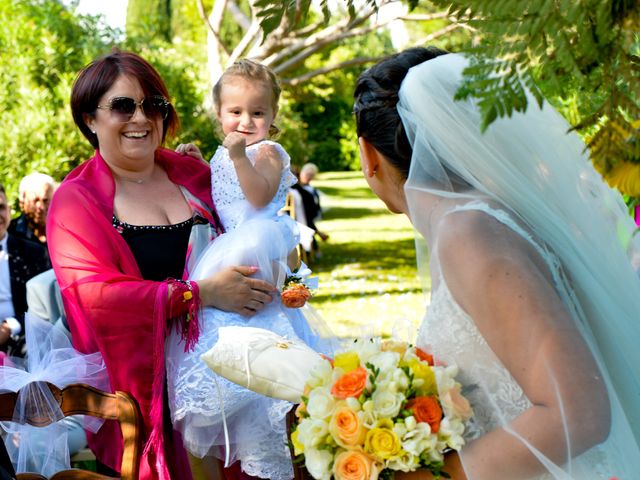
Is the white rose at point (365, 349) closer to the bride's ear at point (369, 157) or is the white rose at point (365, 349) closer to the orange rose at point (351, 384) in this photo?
the orange rose at point (351, 384)

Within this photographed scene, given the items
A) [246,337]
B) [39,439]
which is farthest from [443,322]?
[39,439]

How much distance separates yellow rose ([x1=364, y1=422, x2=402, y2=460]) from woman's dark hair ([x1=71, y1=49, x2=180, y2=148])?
1.96 m

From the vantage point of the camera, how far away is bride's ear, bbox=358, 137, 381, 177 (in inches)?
84.2

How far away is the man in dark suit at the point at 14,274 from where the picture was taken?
5352 mm

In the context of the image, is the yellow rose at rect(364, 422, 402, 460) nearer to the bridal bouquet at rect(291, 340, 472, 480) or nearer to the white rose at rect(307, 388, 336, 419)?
the bridal bouquet at rect(291, 340, 472, 480)

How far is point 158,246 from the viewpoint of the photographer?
327 centimetres

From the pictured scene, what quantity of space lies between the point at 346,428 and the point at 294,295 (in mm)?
1454

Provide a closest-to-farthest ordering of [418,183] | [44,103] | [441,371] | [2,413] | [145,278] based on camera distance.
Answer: [441,371] → [418,183] → [2,413] → [145,278] → [44,103]

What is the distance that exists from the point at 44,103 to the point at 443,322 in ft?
28.9

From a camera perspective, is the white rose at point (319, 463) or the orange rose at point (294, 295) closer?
the white rose at point (319, 463)

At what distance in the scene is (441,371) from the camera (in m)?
1.85

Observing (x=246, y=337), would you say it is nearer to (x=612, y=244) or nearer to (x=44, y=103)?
(x=612, y=244)

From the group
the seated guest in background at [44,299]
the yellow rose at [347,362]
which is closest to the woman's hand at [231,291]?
the yellow rose at [347,362]

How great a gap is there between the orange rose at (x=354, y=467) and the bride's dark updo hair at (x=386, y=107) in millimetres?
693
